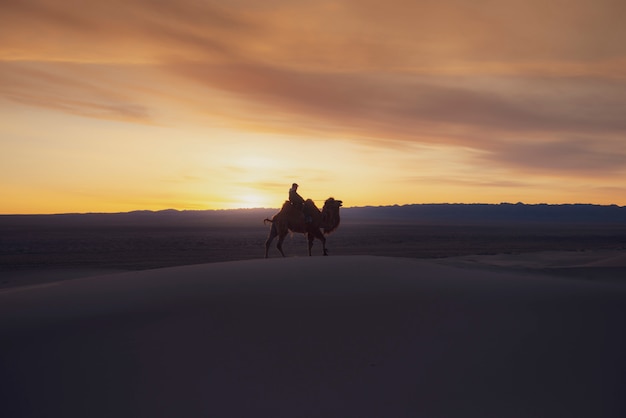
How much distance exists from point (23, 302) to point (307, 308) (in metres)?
3.96

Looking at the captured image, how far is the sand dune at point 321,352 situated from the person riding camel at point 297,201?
32.2ft

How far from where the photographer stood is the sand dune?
4246mm

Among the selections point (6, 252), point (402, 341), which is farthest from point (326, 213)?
point (6, 252)

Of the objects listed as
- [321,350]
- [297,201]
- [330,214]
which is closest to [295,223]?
[297,201]

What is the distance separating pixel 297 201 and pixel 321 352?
1214 cm

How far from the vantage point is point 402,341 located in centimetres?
514

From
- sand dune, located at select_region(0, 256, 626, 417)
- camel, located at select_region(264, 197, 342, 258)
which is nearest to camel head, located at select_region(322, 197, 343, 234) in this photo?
camel, located at select_region(264, 197, 342, 258)

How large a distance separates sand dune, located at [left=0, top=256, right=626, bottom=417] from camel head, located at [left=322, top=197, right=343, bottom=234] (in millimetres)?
11161

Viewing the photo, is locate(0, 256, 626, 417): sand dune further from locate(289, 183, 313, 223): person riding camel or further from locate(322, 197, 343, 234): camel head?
locate(322, 197, 343, 234): camel head

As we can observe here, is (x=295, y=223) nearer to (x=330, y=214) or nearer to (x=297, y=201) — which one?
(x=297, y=201)

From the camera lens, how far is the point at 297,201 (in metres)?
17.0

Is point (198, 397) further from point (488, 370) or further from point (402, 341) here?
point (488, 370)

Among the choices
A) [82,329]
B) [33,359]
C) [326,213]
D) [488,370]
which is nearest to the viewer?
[488,370]

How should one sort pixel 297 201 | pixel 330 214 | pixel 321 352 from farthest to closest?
1. pixel 330 214
2. pixel 297 201
3. pixel 321 352
